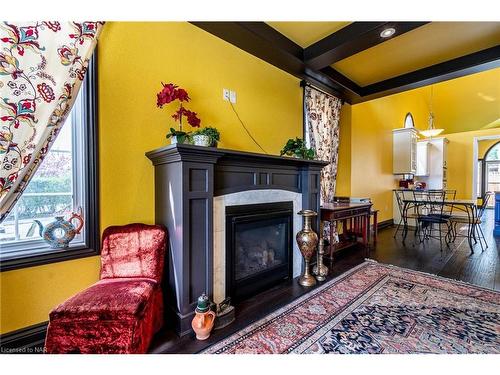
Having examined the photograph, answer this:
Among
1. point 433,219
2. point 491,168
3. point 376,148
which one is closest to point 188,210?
point 433,219

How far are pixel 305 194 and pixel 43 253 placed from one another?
7.89 ft

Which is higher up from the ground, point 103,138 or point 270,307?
point 103,138

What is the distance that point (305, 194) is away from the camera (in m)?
2.76

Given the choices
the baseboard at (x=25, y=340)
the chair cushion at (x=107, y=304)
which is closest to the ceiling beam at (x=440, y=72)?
the chair cushion at (x=107, y=304)

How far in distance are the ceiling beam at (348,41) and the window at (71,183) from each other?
2.43 metres

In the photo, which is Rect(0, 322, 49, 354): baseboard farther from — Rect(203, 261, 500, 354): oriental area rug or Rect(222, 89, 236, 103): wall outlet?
Rect(222, 89, 236, 103): wall outlet

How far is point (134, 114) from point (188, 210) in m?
0.95

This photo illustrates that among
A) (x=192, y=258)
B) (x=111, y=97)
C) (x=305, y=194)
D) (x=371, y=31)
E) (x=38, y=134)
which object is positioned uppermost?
(x=371, y=31)

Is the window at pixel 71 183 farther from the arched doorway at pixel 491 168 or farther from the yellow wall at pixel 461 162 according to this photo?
the arched doorway at pixel 491 168

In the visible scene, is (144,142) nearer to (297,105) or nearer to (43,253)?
(43,253)

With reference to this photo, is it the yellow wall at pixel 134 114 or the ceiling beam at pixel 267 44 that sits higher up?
the ceiling beam at pixel 267 44

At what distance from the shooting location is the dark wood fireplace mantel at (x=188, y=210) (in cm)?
165

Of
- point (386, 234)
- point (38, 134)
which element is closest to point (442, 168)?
point (386, 234)

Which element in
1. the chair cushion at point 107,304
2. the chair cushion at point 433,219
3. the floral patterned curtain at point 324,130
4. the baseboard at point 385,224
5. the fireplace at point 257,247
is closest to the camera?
the chair cushion at point 107,304
